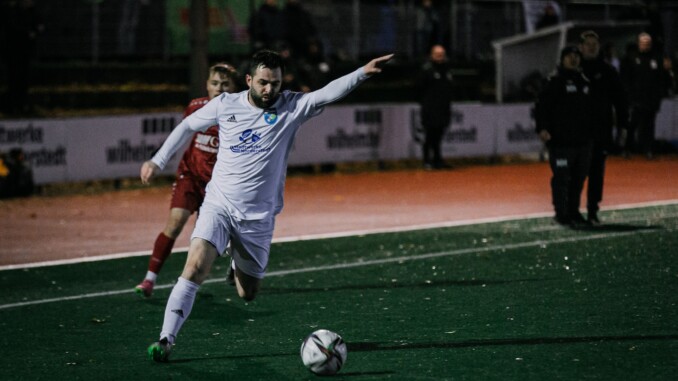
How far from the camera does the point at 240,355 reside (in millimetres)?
9289

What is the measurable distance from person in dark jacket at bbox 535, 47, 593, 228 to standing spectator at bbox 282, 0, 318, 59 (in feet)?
34.4

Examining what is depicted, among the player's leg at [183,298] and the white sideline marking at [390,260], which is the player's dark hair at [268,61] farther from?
the white sideline marking at [390,260]

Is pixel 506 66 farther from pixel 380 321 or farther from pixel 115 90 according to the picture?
pixel 380 321

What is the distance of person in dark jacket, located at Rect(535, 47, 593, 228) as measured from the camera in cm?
1534

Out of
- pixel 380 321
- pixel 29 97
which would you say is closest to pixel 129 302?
pixel 380 321

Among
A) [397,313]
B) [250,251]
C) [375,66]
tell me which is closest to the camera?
[375,66]

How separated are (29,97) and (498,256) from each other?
12.2m

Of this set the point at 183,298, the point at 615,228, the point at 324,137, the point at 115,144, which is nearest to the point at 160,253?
the point at 183,298

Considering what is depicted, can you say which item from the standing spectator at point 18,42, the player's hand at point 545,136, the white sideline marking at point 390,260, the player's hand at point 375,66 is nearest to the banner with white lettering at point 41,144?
the standing spectator at point 18,42

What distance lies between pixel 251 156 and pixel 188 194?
102 inches

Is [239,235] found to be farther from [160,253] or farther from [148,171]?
[160,253]

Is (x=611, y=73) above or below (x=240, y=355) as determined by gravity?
above

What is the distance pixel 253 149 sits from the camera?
9.38 m

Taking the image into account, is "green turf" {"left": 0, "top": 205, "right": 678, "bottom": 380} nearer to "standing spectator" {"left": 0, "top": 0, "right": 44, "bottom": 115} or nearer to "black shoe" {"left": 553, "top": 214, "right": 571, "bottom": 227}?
"black shoe" {"left": 553, "top": 214, "right": 571, "bottom": 227}
